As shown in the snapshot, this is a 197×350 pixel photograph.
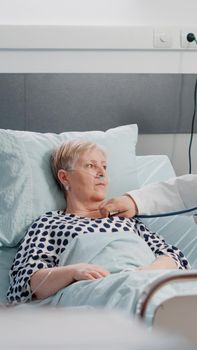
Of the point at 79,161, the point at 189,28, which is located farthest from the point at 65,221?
the point at 189,28

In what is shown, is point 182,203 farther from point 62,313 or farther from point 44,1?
point 62,313

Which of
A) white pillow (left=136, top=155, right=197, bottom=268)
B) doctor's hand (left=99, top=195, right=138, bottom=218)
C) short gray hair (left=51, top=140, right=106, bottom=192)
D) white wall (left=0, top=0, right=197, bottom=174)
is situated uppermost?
white wall (left=0, top=0, right=197, bottom=174)

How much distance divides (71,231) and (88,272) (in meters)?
0.26

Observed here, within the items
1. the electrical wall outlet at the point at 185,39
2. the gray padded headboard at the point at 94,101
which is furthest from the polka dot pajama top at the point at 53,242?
the electrical wall outlet at the point at 185,39

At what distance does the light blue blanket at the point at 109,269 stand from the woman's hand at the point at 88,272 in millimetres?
22

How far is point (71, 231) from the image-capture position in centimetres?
189

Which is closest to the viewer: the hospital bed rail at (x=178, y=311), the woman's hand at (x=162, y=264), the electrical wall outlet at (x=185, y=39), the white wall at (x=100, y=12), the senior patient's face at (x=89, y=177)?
the hospital bed rail at (x=178, y=311)

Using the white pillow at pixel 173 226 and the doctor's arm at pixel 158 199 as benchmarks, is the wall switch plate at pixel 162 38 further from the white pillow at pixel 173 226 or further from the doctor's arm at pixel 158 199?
the doctor's arm at pixel 158 199

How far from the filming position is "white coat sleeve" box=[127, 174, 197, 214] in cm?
189

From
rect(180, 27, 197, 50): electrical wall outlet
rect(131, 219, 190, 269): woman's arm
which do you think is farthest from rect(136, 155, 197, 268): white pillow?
rect(180, 27, 197, 50): electrical wall outlet

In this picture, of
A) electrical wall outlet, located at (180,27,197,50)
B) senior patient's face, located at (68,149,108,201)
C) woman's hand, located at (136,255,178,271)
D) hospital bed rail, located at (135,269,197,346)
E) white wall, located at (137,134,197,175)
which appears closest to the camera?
hospital bed rail, located at (135,269,197,346)

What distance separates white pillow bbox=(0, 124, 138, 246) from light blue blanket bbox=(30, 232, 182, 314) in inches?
15.2

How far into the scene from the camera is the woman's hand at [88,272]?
164 cm

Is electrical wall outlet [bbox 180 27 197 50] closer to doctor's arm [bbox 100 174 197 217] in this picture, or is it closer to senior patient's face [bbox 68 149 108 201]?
senior patient's face [bbox 68 149 108 201]
